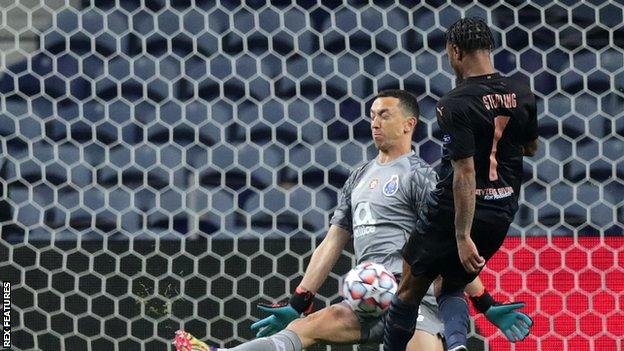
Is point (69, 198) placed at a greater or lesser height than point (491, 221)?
lesser

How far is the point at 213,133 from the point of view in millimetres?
4898

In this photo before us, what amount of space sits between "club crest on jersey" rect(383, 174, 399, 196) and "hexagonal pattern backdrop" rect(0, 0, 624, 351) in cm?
92

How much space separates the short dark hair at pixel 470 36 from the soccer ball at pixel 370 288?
0.88 meters

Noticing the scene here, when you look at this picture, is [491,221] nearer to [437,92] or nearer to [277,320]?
[277,320]

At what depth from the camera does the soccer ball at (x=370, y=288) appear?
378 cm

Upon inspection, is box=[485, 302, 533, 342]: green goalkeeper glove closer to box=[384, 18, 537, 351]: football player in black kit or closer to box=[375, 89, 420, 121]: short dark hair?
box=[384, 18, 537, 351]: football player in black kit

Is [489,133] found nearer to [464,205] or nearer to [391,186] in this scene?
[464,205]

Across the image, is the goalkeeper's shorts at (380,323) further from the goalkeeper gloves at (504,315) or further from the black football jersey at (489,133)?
the black football jersey at (489,133)

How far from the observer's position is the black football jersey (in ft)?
10.5

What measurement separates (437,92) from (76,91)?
62.9 inches

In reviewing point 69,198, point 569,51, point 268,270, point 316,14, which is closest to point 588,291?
point 569,51

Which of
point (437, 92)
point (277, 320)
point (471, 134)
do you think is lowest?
point (277, 320)

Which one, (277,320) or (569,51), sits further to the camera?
(569,51)

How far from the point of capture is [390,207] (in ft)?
12.9
